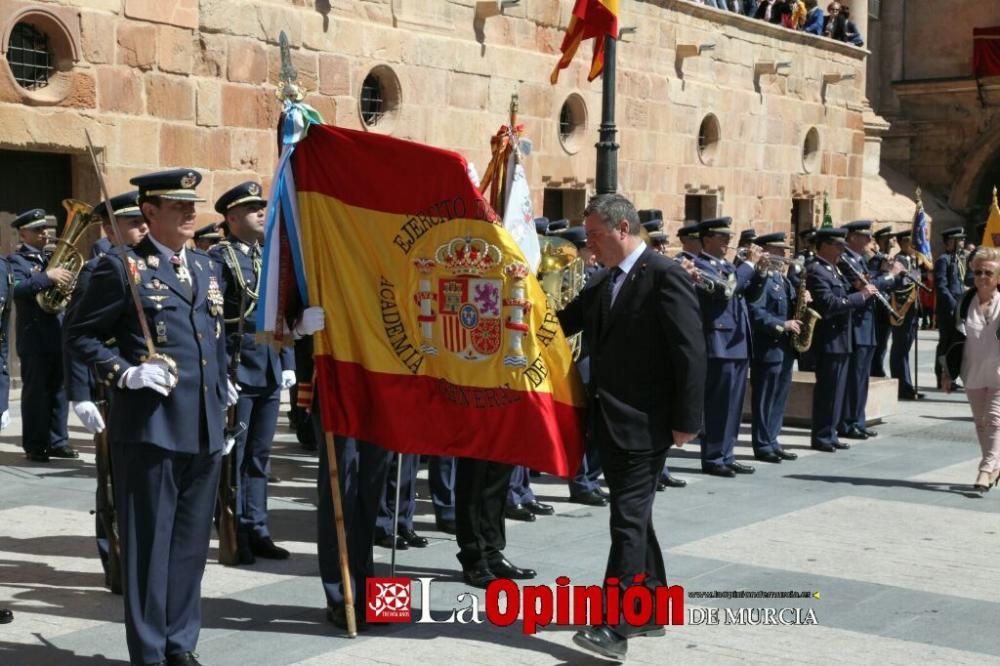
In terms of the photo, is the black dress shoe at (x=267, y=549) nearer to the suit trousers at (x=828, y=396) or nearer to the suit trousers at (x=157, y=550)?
the suit trousers at (x=157, y=550)

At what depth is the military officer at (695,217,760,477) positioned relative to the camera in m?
11.6

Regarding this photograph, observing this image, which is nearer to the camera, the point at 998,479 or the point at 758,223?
the point at 998,479

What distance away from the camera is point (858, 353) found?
13.8 metres

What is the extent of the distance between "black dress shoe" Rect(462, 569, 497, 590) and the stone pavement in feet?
0.46

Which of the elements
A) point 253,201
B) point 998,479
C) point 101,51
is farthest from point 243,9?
point 998,479

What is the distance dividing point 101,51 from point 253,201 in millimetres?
7317

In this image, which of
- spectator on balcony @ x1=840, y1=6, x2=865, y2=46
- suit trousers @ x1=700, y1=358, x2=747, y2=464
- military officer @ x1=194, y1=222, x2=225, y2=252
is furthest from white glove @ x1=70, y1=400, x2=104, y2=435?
spectator on balcony @ x1=840, y1=6, x2=865, y2=46

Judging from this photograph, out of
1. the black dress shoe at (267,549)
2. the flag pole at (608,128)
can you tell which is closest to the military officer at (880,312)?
the flag pole at (608,128)

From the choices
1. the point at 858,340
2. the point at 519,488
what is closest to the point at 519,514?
the point at 519,488

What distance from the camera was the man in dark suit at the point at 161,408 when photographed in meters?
6.00

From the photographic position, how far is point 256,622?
6891mm

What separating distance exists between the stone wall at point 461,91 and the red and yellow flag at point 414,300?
325 inches

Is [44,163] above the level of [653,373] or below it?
above

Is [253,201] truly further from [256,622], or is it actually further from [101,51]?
[101,51]
